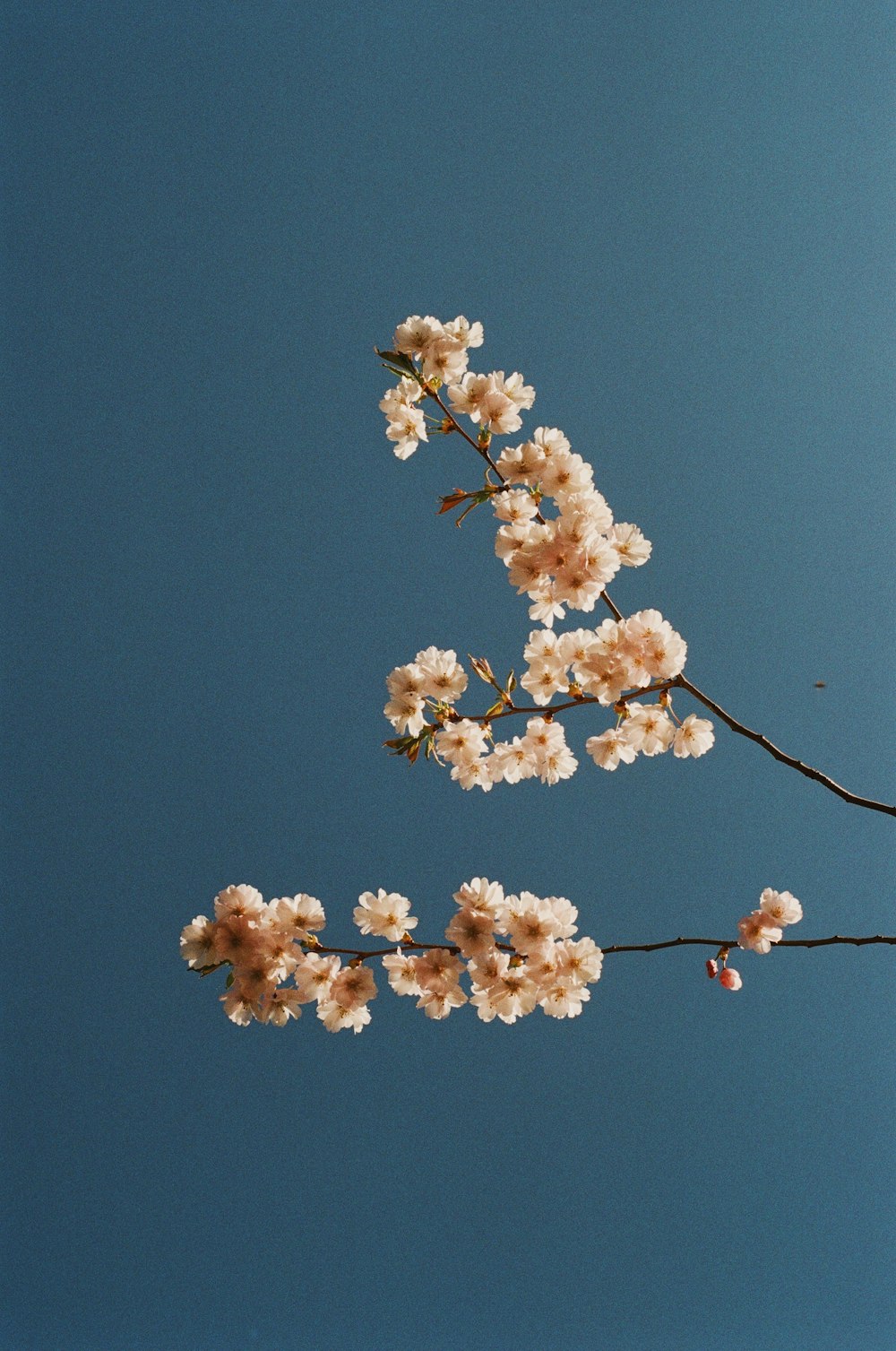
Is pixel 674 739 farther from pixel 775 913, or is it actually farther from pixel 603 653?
pixel 775 913

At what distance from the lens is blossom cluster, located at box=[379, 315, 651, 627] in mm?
2357

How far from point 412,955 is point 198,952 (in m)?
0.63

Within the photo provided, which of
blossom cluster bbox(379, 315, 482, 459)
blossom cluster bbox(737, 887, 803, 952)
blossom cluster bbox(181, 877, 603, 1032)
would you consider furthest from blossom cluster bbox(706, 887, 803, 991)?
blossom cluster bbox(379, 315, 482, 459)

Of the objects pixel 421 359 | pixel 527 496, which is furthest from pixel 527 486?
pixel 421 359

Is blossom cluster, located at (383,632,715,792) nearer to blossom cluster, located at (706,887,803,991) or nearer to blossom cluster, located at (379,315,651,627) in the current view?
blossom cluster, located at (379,315,651,627)

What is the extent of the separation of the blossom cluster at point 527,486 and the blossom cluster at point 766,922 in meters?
1.07

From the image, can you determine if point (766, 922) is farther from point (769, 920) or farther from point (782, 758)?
point (782, 758)

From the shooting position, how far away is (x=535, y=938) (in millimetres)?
2387

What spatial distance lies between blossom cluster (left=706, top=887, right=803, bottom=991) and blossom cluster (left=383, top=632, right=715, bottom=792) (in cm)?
53

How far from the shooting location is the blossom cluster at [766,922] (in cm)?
246

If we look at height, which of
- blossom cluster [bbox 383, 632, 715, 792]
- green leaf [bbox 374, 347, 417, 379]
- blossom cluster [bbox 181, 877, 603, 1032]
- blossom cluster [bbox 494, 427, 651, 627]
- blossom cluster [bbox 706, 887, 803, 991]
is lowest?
blossom cluster [bbox 181, 877, 603, 1032]

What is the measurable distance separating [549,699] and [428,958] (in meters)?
0.86

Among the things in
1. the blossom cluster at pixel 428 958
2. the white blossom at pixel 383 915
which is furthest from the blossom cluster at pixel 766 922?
the white blossom at pixel 383 915

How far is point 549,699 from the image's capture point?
2.61 meters
